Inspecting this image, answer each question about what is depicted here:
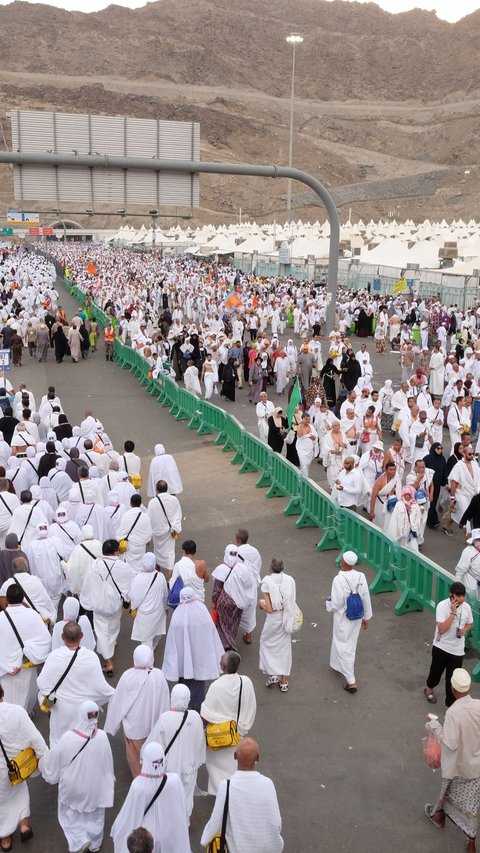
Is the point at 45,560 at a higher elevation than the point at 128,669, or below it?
higher

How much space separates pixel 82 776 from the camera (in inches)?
192

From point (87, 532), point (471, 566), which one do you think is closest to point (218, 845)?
point (87, 532)

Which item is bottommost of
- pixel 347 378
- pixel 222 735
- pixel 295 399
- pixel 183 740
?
pixel 222 735

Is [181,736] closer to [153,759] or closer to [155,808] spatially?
[155,808]

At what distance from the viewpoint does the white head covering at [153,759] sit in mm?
4184

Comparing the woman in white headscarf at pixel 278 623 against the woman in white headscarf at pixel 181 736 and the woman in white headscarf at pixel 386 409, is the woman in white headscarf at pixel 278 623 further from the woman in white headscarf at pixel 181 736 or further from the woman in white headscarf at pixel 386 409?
the woman in white headscarf at pixel 386 409

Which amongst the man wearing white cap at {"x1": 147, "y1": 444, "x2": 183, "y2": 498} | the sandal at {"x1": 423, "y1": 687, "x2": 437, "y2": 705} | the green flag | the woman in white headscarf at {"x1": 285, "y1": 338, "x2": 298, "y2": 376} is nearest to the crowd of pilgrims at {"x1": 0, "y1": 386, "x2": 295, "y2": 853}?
the man wearing white cap at {"x1": 147, "y1": 444, "x2": 183, "y2": 498}

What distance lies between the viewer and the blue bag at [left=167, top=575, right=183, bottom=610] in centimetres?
683

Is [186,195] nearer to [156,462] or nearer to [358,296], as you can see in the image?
[156,462]

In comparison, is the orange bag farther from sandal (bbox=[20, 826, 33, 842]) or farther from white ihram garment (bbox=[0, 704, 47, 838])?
sandal (bbox=[20, 826, 33, 842])

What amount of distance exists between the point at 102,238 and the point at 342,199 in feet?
102

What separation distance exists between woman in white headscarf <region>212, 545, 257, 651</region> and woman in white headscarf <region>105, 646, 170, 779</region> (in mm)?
1798

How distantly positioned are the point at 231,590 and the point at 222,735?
201 centimetres

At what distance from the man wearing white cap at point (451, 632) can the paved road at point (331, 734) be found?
1.31 feet
